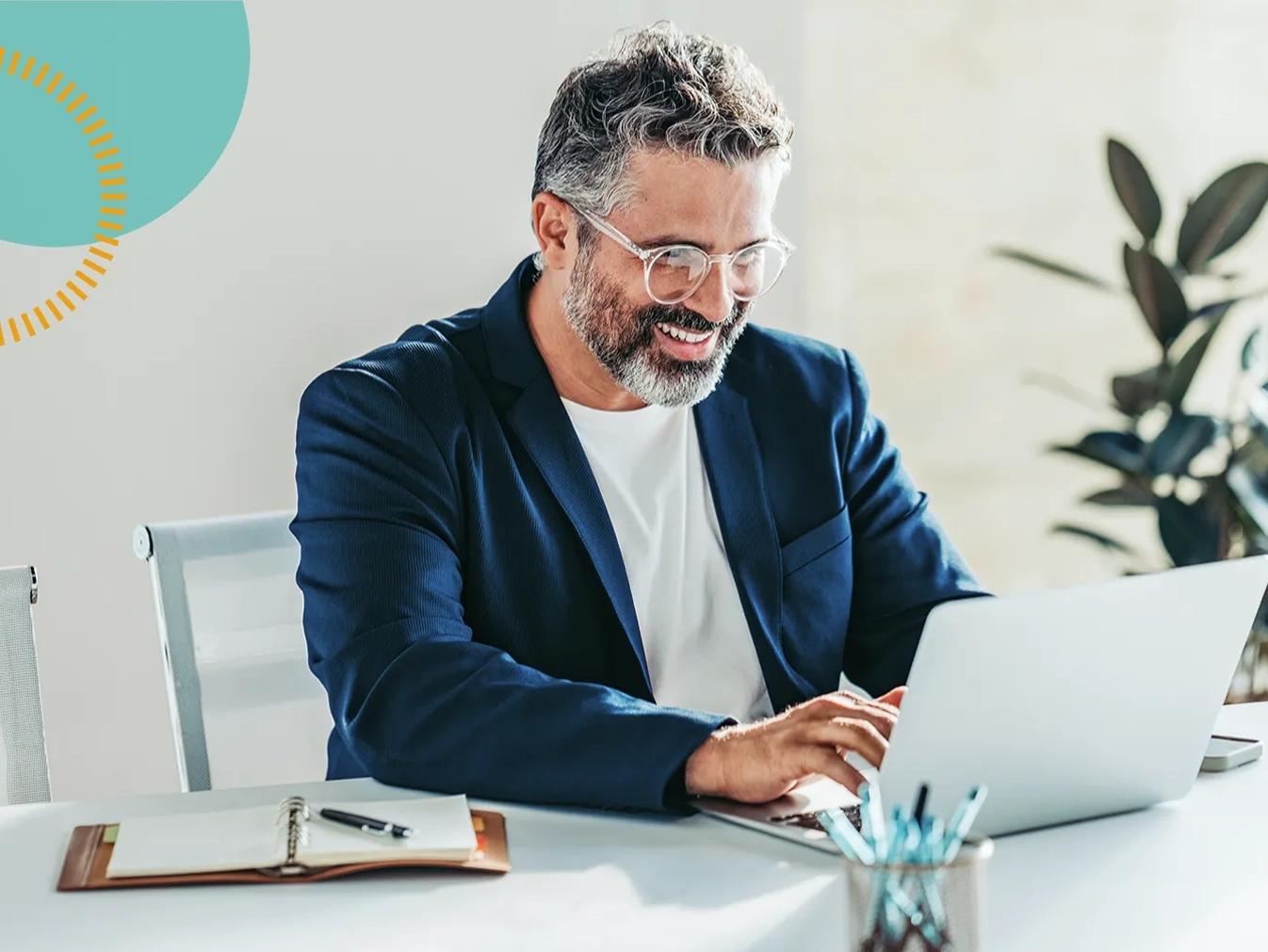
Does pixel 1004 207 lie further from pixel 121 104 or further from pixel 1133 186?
pixel 121 104

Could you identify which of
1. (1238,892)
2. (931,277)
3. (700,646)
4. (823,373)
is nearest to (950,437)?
(931,277)

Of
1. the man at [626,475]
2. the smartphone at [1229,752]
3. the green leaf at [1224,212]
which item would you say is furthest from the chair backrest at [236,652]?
the green leaf at [1224,212]

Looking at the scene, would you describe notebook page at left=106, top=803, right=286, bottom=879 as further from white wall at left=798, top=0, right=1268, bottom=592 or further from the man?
white wall at left=798, top=0, right=1268, bottom=592

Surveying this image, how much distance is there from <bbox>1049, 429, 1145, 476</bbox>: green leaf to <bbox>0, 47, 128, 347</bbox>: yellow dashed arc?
1787mm

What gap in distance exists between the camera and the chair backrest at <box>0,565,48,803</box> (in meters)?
1.72

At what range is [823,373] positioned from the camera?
6.61ft

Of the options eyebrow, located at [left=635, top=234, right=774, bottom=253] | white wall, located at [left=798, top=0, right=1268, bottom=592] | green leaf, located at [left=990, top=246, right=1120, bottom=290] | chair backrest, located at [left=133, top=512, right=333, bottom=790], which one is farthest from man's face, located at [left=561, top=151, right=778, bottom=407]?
white wall, located at [left=798, top=0, right=1268, bottom=592]

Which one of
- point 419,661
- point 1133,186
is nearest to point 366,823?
point 419,661

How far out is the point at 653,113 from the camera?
1765 mm

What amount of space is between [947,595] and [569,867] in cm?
82

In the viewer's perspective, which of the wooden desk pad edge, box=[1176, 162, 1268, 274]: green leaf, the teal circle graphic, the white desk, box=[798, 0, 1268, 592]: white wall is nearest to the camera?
the white desk

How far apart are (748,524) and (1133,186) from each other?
150 centimetres

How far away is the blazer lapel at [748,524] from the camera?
1.83m

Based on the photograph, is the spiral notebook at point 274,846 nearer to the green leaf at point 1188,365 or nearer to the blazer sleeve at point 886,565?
the blazer sleeve at point 886,565
